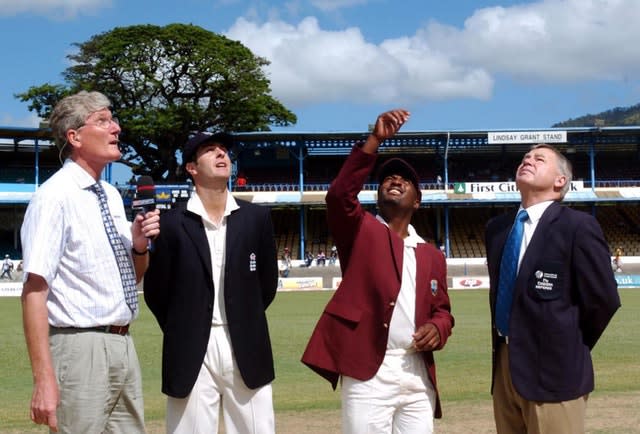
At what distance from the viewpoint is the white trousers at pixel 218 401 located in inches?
191

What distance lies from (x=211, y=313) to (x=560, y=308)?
2.01 meters

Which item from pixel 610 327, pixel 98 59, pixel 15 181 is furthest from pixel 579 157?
pixel 610 327

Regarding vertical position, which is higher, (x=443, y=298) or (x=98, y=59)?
(x=98, y=59)

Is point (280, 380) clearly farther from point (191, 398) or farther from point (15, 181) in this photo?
point (15, 181)

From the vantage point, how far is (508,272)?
4.94 m

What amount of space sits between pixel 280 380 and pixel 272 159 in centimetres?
5004

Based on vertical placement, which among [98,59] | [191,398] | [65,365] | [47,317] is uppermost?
[98,59]

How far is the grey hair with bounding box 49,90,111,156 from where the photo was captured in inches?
175

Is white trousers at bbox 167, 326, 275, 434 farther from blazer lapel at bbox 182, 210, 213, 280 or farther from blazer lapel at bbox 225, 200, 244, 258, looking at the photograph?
blazer lapel at bbox 225, 200, 244, 258

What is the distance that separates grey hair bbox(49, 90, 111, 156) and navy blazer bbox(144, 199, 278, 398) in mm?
844

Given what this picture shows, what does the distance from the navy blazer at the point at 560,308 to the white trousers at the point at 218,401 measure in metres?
1.51

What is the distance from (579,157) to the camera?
60.9 meters

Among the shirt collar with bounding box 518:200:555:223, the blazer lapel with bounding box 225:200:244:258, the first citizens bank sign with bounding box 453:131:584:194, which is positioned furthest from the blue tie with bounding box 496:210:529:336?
the first citizens bank sign with bounding box 453:131:584:194

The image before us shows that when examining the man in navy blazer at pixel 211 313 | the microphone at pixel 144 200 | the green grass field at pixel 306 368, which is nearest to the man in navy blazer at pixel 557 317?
the man in navy blazer at pixel 211 313
